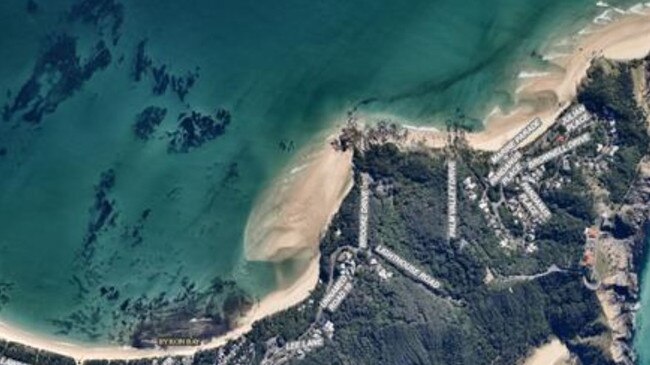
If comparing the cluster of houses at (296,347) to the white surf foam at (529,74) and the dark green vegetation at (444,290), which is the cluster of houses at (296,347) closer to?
the dark green vegetation at (444,290)

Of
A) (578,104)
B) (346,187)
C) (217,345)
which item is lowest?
(217,345)

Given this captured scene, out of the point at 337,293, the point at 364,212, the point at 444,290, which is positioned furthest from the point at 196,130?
the point at 444,290

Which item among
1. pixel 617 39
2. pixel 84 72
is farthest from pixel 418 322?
pixel 84 72

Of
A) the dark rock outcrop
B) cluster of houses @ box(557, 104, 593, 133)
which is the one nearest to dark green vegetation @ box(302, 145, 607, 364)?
cluster of houses @ box(557, 104, 593, 133)

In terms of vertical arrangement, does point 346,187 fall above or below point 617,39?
below

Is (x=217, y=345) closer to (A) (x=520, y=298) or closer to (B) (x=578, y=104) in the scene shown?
(A) (x=520, y=298)

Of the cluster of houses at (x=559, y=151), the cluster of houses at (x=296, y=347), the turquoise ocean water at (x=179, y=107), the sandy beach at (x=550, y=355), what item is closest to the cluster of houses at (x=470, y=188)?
the cluster of houses at (x=559, y=151)
